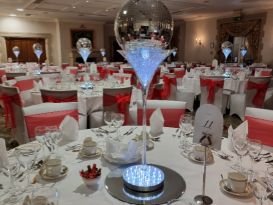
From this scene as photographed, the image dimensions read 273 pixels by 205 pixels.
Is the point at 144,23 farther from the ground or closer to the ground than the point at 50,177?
farther from the ground

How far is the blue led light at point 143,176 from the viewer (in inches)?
44.8

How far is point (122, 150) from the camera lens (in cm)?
137

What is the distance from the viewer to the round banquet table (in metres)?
1.04

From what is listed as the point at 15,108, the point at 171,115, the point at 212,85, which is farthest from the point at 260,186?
the point at 212,85

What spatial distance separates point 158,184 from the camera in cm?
112

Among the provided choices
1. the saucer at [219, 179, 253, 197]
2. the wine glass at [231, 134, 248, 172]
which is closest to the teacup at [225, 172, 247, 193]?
the saucer at [219, 179, 253, 197]

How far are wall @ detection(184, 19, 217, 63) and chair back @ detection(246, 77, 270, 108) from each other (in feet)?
27.1

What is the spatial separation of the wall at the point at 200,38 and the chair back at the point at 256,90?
8.27 meters

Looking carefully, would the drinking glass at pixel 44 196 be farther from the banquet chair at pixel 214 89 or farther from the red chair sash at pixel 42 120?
the banquet chair at pixel 214 89

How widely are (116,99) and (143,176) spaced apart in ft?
6.29

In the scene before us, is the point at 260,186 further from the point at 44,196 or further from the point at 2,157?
the point at 2,157

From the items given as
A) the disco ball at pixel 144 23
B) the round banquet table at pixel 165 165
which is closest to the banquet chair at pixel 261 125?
the round banquet table at pixel 165 165

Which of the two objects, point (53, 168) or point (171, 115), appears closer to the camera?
point (53, 168)

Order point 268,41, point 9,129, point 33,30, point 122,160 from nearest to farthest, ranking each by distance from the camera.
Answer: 1. point 122,160
2. point 9,129
3. point 268,41
4. point 33,30
